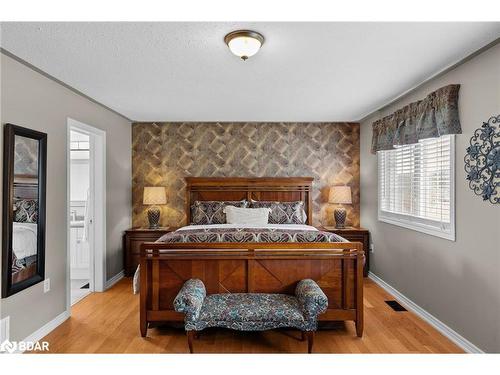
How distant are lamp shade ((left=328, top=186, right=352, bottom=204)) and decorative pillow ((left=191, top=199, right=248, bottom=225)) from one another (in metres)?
1.35

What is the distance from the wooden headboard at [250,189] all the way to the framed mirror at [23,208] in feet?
8.02

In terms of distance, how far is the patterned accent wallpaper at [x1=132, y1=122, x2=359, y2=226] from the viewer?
512cm

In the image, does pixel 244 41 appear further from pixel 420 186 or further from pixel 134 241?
pixel 134 241

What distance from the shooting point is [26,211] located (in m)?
2.57

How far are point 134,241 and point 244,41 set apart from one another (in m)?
3.50

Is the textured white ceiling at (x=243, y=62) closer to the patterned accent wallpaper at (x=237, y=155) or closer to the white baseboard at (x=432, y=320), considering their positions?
the patterned accent wallpaper at (x=237, y=155)

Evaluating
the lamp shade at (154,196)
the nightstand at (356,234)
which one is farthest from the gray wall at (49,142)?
the nightstand at (356,234)

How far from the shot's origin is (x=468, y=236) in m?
2.54

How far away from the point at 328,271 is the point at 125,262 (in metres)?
3.18

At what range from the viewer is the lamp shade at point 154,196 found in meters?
4.77

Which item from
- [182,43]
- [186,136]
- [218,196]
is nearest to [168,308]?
[182,43]

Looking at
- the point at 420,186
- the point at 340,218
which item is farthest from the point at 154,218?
the point at 420,186

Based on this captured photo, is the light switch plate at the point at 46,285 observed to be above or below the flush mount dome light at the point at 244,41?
below

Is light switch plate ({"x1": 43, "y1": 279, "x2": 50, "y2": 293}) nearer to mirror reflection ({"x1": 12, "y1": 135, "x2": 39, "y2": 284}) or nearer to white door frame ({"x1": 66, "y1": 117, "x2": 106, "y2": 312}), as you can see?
mirror reflection ({"x1": 12, "y1": 135, "x2": 39, "y2": 284})
